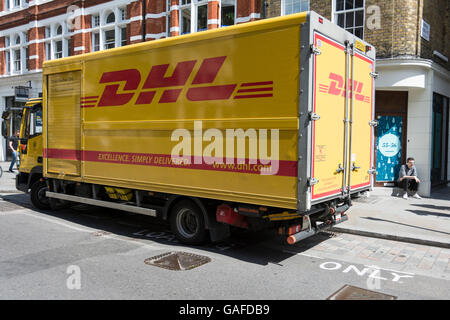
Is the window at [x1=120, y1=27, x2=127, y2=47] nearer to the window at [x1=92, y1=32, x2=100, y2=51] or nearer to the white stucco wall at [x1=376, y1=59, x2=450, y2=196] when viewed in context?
the window at [x1=92, y1=32, x2=100, y2=51]

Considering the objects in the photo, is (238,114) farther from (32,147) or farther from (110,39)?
(110,39)

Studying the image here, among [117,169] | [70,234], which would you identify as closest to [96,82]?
[117,169]

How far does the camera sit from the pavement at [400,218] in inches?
301

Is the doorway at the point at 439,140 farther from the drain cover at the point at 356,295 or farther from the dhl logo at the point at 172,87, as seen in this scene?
the drain cover at the point at 356,295

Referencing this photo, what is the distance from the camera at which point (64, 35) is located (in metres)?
22.2

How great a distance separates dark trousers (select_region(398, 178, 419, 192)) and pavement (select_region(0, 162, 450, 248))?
12.9 inches

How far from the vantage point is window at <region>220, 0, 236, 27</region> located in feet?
52.5

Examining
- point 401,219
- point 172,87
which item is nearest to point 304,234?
point 172,87

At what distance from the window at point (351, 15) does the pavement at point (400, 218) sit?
5.06 meters

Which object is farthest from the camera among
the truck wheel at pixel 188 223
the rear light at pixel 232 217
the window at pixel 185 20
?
the window at pixel 185 20

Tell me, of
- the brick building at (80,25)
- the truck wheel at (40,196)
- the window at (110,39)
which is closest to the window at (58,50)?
the brick building at (80,25)

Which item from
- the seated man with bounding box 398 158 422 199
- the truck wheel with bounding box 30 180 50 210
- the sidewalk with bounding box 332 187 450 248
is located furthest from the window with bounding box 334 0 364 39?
the truck wheel with bounding box 30 180 50 210
